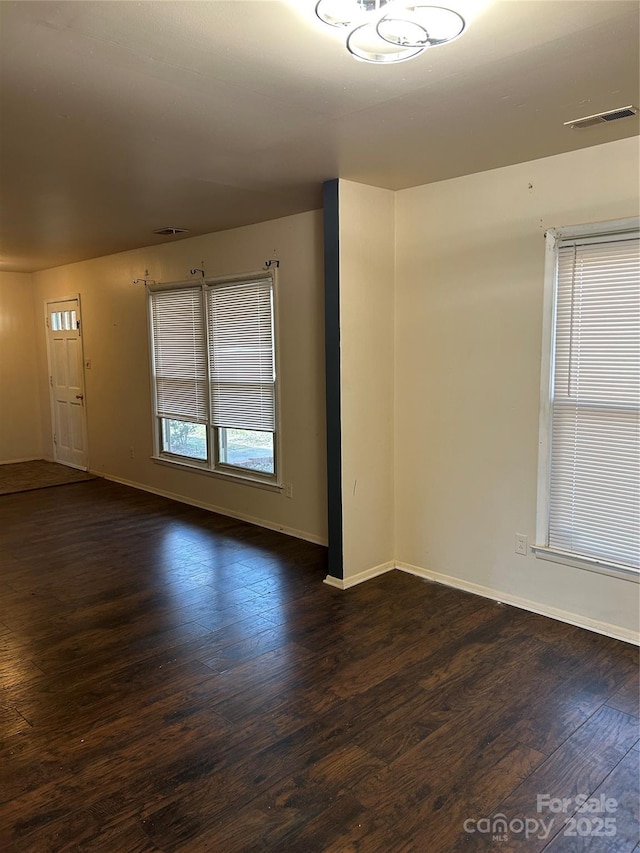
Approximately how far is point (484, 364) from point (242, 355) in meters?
2.21

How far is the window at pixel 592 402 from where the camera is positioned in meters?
Result: 2.90

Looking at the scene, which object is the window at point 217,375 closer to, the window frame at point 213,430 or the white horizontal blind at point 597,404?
the window frame at point 213,430

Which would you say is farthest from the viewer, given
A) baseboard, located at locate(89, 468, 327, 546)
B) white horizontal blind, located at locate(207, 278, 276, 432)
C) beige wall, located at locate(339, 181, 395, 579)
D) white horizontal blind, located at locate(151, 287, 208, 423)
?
white horizontal blind, located at locate(151, 287, 208, 423)

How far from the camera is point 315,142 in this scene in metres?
2.83

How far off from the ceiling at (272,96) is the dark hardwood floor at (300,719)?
96.8 inches

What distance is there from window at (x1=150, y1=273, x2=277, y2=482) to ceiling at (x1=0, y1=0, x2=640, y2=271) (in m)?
1.25

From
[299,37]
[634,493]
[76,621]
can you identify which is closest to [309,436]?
[76,621]

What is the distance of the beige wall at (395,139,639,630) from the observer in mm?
3059

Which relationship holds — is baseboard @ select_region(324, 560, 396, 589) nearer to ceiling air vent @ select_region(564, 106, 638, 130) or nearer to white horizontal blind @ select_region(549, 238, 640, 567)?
white horizontal blind @ select_region(549, 238, 640, 567)

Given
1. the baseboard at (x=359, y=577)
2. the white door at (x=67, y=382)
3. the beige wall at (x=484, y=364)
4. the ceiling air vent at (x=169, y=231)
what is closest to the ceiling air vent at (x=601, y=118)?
the beige wall at (x=484, y=364)

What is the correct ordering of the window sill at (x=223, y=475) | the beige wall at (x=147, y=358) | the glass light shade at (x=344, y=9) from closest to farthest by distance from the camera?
1. the glass light shade at (x=344, y=9)
2. the beige wall at (x=147, y=358)
3. the window sill at (x=223, y=475)

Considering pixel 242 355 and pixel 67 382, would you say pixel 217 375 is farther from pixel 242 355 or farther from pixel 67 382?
pixel 67 382

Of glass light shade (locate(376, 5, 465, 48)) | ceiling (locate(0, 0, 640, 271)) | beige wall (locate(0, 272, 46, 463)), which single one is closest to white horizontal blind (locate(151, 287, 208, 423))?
ceiling (locate(0, 0, 640, 271))

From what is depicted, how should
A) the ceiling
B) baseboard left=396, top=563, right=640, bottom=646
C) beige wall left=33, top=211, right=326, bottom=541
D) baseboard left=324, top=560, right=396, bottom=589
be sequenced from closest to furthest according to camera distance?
the ceiling, baseboard left=396, top=563, right=640, bottom=646, baseboard left=324, top=560, right=396, bottom=589, beige wall left=33, top=211, right=326, bottom=541
